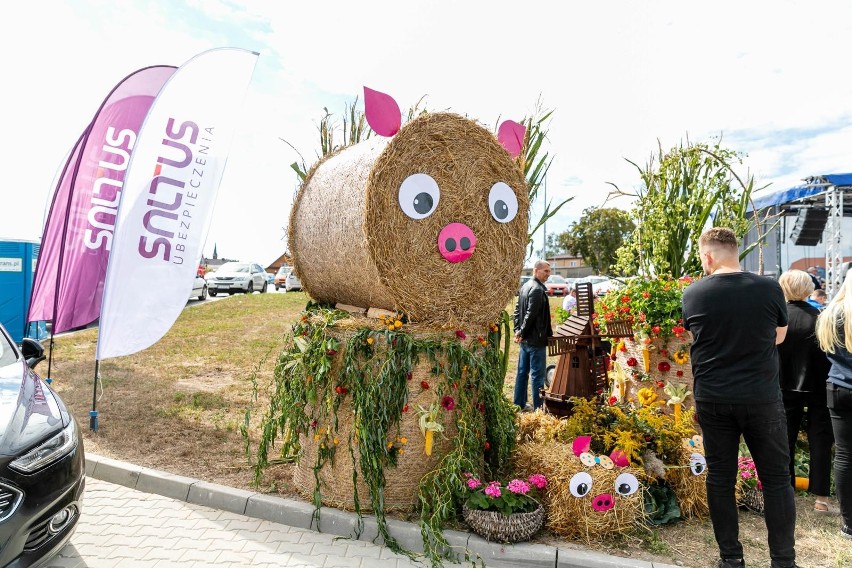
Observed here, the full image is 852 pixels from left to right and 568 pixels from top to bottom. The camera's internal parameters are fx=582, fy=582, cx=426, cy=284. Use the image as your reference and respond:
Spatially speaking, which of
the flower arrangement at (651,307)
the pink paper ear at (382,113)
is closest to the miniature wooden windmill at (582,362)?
the flower arrangement at (651,307)

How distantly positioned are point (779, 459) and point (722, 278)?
101 cm

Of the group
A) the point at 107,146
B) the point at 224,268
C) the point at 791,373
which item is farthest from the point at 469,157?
the point at 224,268

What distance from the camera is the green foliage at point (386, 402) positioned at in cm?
371

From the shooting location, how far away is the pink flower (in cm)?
380

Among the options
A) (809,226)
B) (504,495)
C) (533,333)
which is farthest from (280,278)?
(504,495)

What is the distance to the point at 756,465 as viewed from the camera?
3.19 meters

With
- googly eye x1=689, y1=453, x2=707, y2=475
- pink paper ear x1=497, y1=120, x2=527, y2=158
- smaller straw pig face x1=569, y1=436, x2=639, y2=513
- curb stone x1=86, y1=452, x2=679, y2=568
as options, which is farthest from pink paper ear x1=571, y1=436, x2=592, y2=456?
pink paper ear x1=497, y1=120, x2=527, y2=158

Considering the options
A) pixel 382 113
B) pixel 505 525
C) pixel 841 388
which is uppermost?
pixel 382 113

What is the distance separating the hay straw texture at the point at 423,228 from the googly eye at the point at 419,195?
0.10 feet

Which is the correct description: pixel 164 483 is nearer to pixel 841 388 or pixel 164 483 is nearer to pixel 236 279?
pixel 841 388

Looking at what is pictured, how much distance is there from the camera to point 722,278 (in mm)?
3240

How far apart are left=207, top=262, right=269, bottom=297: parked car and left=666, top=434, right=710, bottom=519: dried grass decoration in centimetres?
2268

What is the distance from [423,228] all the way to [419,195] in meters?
0.22

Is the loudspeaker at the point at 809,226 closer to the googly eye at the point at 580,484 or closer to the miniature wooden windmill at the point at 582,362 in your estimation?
the miniature wooden windmill at the point at 582,362
